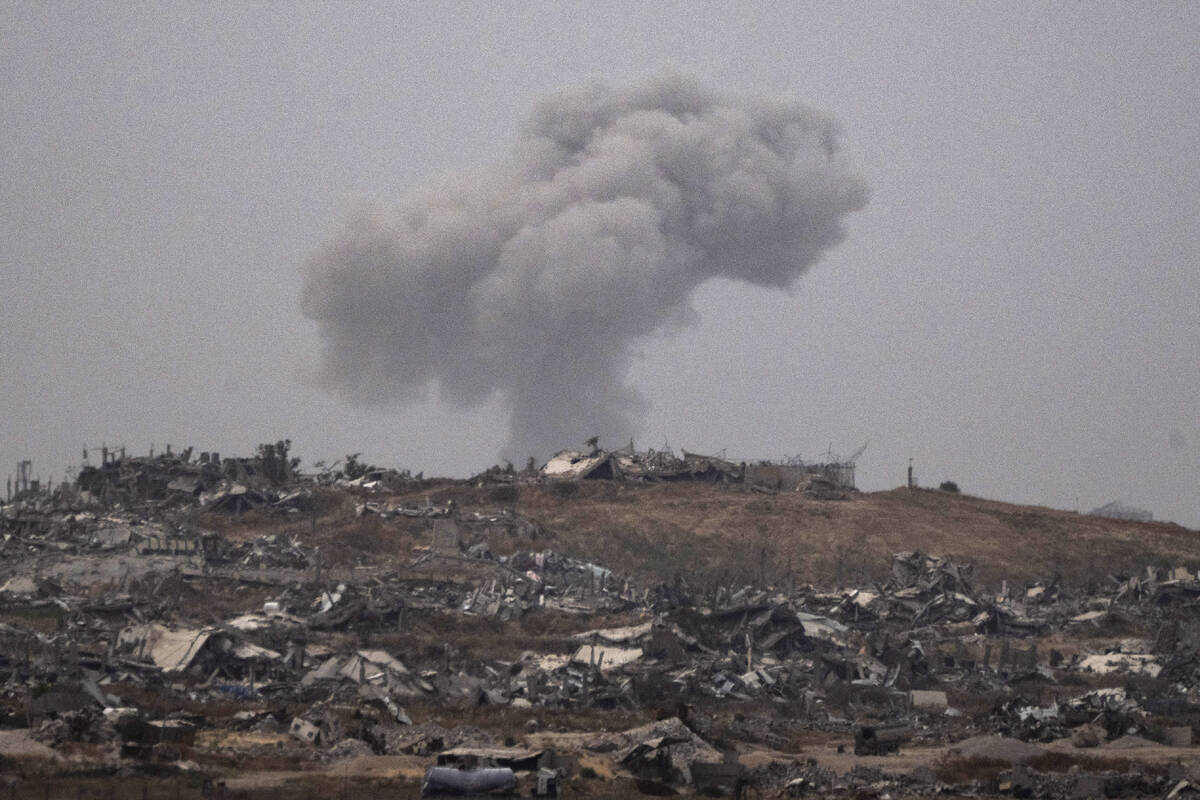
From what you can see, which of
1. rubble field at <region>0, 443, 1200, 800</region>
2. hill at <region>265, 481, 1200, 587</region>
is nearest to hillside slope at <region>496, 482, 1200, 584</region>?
hill at <region>265, 481, 1200, 587</region>

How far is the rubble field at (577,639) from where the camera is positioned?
23.9 meters

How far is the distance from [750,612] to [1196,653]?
426 inches

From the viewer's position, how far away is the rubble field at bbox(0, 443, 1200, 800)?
23859 mm

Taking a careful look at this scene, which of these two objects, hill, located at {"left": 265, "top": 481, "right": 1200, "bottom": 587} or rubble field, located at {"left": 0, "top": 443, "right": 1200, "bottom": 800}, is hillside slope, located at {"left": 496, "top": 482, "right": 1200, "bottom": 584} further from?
rubble field, located at {"left": 0, "top": 443, "right": 1200, "bottom": 800}

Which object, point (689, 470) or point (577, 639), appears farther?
point (689, 470)

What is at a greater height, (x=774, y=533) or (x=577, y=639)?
(x=774, y=533)

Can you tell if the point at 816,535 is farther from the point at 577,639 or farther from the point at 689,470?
the point at 577,639

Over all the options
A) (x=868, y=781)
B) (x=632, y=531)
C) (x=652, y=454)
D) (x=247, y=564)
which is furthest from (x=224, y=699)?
(x=652, y=454)

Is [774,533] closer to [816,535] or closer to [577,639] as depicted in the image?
[816,535]

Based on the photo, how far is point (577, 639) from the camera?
1555 inches

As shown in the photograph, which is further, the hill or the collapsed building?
the collapsed building

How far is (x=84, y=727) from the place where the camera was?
24406mm

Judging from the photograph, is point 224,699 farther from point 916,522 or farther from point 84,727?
point 916,522

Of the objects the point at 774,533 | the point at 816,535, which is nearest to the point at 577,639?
the point at 774,533
